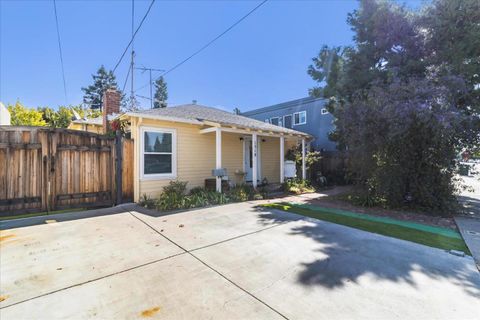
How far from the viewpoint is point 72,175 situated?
635cm

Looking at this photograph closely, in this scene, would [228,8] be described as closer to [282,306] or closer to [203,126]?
[203,126]

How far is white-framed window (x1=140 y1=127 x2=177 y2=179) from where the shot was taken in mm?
7477

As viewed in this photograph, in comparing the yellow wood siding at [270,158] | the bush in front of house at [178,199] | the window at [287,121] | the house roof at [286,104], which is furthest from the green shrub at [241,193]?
the window at [287,121]

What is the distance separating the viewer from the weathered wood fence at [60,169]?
5594 mm

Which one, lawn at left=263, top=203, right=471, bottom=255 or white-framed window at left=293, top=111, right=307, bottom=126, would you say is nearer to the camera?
lawn at left=263, top=203, right=471, bottom=255

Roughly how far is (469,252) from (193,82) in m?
17.0

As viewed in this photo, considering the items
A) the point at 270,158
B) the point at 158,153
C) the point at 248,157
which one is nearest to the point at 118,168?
the point at 158,153

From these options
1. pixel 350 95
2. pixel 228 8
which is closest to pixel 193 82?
pixel 228 8

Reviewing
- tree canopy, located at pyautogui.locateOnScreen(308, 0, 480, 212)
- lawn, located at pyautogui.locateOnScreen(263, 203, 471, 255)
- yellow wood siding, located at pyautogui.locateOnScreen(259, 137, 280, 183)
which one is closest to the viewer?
lawn, located at pyautogui.locateOnScreen(263, 203, 471, 255)

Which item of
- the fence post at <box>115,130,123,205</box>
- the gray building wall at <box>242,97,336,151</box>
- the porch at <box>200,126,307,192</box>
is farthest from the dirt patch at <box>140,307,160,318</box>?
the gray building wall at <box>242,97,336,151</box>

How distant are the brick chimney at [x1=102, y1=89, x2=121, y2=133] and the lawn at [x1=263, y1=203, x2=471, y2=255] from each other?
6.77 metres

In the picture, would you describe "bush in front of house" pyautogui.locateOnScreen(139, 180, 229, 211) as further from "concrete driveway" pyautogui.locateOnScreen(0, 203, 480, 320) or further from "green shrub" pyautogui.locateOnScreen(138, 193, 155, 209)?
"concrete driveway" pyautogui.locateOnScreen(0, 203, 480, 320)

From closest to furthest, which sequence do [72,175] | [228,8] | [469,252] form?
1. [469,252]
2. [72,175]
3. [228,8]

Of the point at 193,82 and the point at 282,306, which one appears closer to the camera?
the point at 282,306
